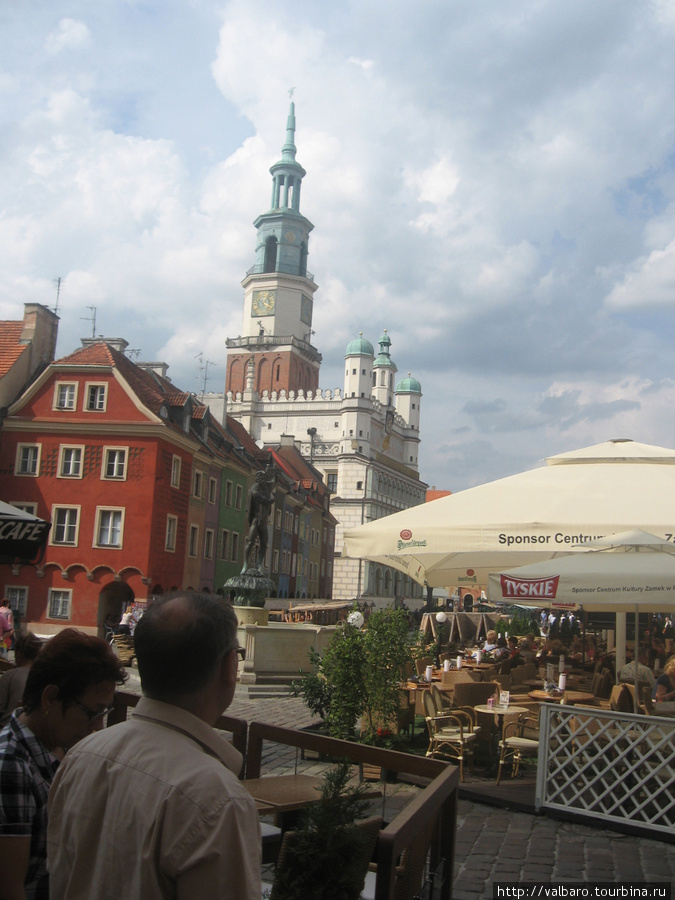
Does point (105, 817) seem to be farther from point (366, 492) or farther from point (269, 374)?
point (269, 374)

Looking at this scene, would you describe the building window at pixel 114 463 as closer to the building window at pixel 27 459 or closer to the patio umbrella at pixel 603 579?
the building window at pixel 27 459

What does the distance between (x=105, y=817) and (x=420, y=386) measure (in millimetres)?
116990

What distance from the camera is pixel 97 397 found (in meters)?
35.1

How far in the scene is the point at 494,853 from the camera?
647 cm

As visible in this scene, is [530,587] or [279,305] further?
[279,305]

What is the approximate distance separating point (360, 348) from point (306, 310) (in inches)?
487

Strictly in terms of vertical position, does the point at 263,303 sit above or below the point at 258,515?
above

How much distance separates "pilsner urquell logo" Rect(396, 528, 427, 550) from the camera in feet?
33.8

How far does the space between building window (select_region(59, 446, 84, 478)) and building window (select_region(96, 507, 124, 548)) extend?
1871 mm

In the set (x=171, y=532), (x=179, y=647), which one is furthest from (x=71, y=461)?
(x=179, y=647)

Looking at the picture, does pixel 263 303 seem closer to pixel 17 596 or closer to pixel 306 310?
pixel 306 310

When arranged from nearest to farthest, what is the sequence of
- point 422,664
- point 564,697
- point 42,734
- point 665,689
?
point 42,734 < point 665,689 < point 564,697 < point 422,664

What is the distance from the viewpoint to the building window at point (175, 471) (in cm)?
3634

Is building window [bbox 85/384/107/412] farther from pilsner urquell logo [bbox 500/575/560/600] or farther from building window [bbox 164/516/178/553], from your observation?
pilsner urquell logo [bbox 500/575/560/600]
